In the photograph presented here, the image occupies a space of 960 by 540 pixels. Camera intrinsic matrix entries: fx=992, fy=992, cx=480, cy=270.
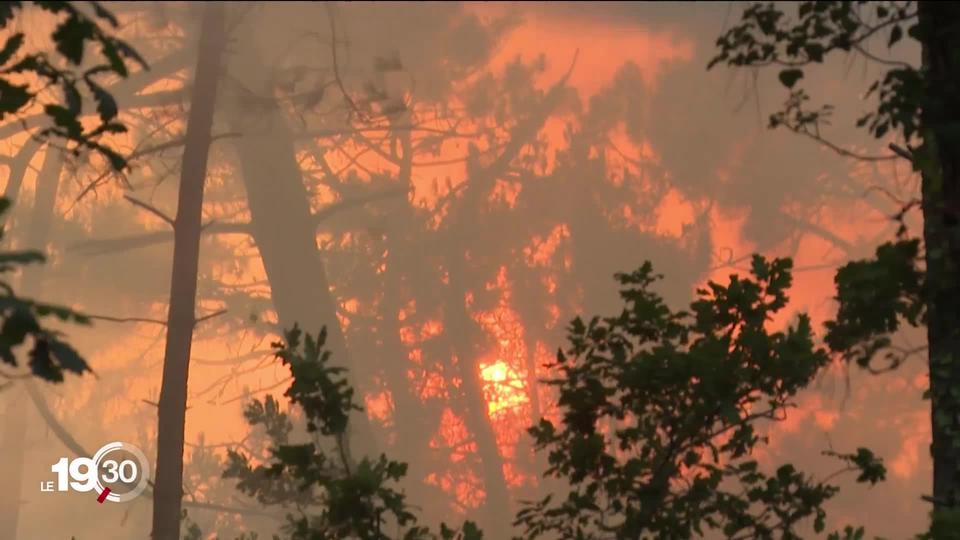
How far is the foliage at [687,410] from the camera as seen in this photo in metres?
2.36

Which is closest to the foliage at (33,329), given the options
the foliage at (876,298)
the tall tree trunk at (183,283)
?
the foliage at (876,298)

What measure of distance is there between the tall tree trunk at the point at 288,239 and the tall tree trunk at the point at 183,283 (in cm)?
72

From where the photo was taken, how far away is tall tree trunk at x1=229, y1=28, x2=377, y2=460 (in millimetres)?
4863

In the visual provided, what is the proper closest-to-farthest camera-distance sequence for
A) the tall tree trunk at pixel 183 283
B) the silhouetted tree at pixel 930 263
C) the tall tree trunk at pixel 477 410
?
the silhouetted tree at pixel 930 263, the tall tree trunk at pixel 183 283, the tall tree trunk at pixel 477 410

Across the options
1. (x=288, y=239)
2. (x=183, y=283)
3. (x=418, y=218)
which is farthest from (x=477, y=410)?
(x=183, y=283)

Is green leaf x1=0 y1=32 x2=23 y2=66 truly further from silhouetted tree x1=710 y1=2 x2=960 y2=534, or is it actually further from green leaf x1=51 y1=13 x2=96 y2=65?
silhouetted tree x1=710 y1=2 x2=960 y2=534

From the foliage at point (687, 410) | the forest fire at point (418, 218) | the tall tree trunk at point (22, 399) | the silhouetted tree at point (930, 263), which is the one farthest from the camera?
the tall tree trunk at point (22, 399)

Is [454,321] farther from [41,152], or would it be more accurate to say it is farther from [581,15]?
[41,152]

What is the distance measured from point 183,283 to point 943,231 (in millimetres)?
2641

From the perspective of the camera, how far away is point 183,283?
3752mm

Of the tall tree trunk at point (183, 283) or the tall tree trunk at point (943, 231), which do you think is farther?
the tall tree trunk at point (183, 283)

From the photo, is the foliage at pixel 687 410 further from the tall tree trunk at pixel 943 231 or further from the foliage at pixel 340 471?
the foliage at pixel 340 471

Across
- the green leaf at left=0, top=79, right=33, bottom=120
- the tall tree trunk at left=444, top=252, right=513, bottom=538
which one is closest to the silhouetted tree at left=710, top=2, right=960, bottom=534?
the green leaf at left=0, top=79, right=33, bottom=120

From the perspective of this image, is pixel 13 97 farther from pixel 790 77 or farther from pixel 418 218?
pixel 418 218
